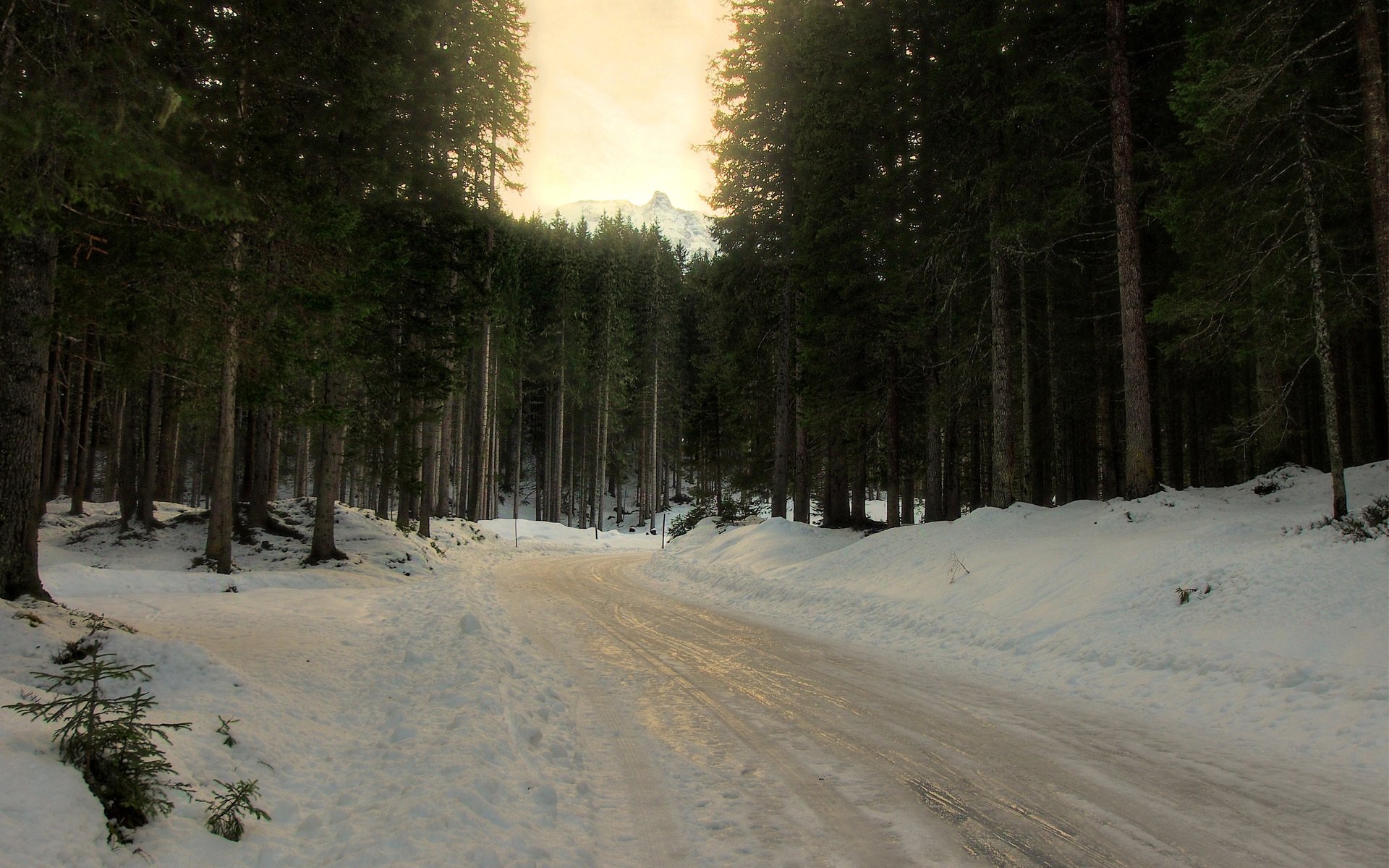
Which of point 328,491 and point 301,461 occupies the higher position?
point 301,461

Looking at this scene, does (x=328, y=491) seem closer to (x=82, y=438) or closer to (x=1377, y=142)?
(x=82, y=438)

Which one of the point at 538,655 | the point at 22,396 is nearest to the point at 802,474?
the point at 538,655

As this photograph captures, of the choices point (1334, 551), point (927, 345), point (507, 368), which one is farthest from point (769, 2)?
point (1334, 551)

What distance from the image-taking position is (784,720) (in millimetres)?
6059

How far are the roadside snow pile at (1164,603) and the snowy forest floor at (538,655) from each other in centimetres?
4

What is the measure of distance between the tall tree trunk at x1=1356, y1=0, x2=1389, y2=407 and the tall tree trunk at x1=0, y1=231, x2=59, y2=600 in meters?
16.5

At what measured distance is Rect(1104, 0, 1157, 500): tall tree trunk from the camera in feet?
41.7

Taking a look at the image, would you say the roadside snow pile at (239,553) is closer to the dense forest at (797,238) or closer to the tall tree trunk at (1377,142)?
the dense forest at (797,238)

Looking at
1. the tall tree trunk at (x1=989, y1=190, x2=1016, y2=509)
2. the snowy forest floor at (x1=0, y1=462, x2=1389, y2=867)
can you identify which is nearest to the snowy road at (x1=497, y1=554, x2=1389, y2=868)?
the snowy forest floor at (x1=0, y1=462, x2=1389, y2=867)

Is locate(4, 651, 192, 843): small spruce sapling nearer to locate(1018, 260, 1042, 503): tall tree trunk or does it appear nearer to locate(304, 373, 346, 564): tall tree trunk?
locate(304, 373, 346, 564): tall tree trunk

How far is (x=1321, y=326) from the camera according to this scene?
984cm

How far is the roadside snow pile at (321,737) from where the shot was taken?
129 inches

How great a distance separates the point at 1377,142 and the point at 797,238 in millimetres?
12134

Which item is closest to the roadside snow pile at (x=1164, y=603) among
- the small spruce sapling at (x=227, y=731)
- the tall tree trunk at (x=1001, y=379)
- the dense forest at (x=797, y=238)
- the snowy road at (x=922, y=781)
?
the snowy road at (x=922, y=781)
